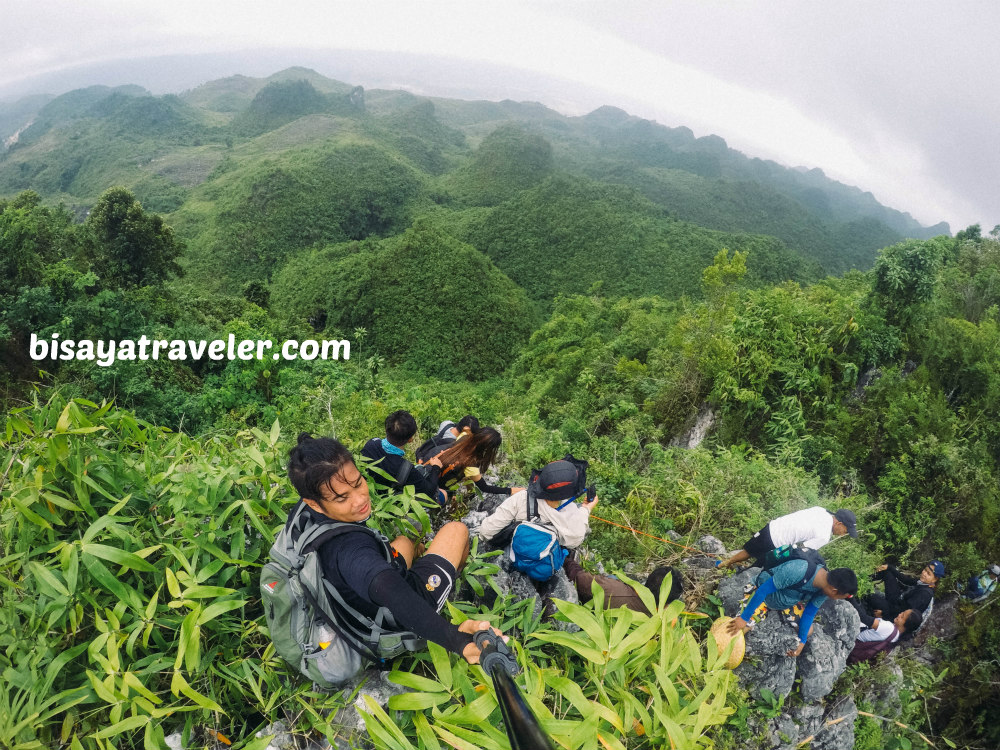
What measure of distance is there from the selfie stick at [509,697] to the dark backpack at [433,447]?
2.22 meters

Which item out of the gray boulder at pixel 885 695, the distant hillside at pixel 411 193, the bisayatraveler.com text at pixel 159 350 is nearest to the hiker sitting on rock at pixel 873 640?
the gray boulder at pixel 885 695

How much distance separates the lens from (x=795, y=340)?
7156 mm

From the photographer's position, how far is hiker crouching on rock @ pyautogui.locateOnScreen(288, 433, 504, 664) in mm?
1612

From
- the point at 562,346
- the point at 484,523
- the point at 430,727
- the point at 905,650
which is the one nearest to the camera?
the point at 430,727

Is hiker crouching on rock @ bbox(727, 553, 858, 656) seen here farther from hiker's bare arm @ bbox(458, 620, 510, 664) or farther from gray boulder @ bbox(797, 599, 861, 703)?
hiker's bare arm @ bbox(458, 620, 510, 664)

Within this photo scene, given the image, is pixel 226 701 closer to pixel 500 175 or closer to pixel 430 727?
pixel 430 727

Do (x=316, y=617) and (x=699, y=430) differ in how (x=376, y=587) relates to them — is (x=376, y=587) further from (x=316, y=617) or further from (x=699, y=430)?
(x=699, y=430)

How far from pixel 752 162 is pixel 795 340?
149329mm

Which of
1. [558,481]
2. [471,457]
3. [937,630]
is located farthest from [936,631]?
[471,457]

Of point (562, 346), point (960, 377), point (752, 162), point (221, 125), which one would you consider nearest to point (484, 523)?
point (960, 377)

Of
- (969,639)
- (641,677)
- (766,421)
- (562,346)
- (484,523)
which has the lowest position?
(562,346)

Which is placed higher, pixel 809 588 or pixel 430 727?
pixel 430 727

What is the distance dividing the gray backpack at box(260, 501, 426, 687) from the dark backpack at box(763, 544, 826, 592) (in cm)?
233

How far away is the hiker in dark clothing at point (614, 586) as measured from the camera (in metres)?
2.84
